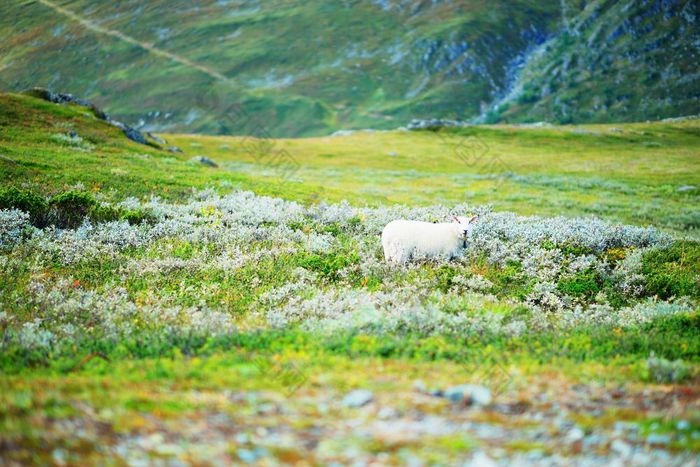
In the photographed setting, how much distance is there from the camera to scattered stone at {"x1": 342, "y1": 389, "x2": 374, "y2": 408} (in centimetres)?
659

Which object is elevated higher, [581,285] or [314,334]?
[314,334]

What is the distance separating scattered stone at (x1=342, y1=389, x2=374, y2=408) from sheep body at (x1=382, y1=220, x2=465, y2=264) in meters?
9.38

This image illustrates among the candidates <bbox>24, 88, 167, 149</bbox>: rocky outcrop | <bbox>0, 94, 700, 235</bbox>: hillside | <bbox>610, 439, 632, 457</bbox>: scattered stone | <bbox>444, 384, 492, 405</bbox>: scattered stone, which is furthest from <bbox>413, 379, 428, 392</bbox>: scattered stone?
<bbox>24, 88, 167, 149</bbox>: rocky outcrop

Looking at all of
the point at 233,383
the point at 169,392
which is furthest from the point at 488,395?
the point at 169,392

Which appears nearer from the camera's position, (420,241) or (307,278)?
(307,278)

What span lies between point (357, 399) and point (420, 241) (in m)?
10.3

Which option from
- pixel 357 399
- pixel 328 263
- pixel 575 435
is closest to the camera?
pixel 575 435

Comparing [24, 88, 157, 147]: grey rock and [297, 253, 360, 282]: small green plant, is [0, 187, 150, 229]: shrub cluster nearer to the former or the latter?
[297, 253, 360, 282]: small green plant

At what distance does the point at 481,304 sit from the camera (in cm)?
1251

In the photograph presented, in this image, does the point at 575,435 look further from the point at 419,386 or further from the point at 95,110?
the point at 95,110

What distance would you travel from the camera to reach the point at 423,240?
16.5 meters

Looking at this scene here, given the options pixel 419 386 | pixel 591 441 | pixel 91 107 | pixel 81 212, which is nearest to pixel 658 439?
pixel 591 441

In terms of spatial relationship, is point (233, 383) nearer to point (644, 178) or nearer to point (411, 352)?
point (411, 352)

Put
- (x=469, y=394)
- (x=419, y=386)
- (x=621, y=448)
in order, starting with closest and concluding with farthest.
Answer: (x=621, y=448)
(x=469, y=394)
(x=419, y=386)
